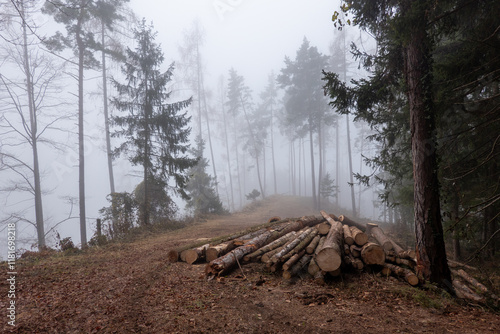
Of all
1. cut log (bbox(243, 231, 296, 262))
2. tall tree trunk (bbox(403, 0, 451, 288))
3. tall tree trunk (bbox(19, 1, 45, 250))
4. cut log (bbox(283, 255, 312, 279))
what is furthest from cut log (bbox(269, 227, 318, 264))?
tall tree trunk (bbox(19, 1, 45, 250))

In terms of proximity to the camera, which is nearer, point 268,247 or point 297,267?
point 297,267

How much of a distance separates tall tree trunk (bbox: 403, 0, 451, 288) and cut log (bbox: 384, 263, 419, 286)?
8.9 inches

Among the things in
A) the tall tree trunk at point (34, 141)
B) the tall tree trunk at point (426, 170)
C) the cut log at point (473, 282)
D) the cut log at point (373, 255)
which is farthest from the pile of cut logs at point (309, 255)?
the tall tree trunk at point (34, 141)

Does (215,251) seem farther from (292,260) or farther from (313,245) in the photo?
(313,245)

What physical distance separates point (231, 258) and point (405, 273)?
4.32m

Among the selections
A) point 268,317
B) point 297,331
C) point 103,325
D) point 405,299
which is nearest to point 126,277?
point 103,325

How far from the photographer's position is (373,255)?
593 centimetres

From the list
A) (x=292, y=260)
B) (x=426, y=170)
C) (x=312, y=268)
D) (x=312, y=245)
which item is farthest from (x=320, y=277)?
(x=426, y=170)

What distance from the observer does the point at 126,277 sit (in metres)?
6.20

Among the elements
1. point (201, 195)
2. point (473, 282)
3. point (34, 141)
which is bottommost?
point (473, 282)

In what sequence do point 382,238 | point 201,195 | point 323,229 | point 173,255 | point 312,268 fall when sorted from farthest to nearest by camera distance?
1. point 201,195
2. point 382,238
3. point 323,229
4. point 173,255
5. point 312,268

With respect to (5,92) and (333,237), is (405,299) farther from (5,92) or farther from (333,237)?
(5,92)

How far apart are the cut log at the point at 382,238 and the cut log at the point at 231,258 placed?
4289mm

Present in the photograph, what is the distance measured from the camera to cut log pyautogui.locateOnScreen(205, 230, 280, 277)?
5910 millimetres
